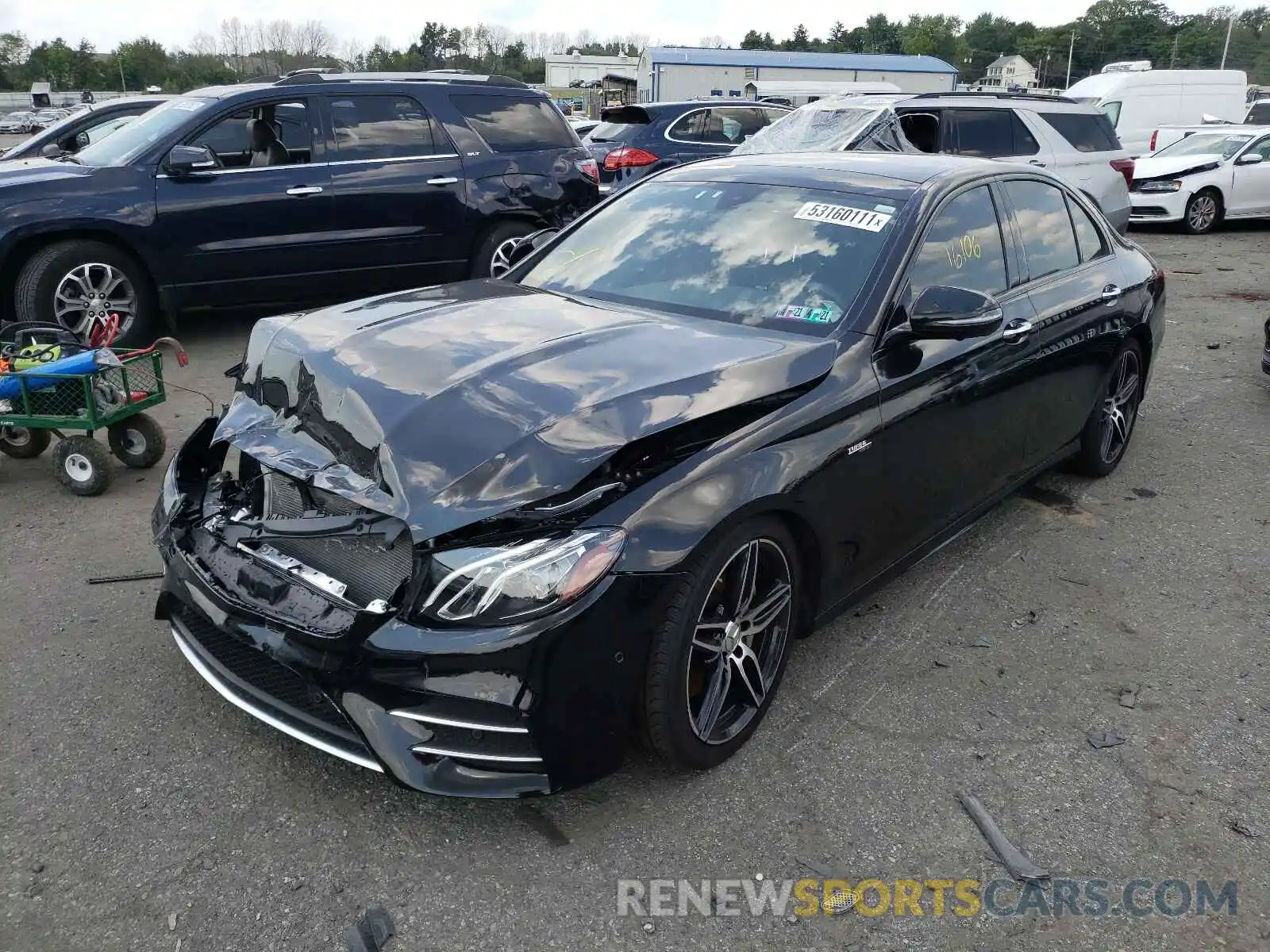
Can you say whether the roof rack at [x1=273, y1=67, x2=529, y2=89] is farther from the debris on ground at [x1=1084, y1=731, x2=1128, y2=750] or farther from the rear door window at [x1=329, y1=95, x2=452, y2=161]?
the debris on ground at [x1=1084, y1=731, x2=1128, y2=750]

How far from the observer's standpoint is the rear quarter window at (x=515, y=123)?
27.1ft

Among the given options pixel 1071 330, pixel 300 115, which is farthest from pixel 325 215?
pixel 1071 330

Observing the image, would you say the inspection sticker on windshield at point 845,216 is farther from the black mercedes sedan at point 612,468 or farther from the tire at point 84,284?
the tire at point 84,284

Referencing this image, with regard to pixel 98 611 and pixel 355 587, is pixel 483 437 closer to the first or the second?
pixel 355 587

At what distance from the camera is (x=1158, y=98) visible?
21.0m

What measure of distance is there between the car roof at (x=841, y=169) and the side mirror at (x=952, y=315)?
2.00ft

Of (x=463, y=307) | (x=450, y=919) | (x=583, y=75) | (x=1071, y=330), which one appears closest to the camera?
(x=450, y=919)

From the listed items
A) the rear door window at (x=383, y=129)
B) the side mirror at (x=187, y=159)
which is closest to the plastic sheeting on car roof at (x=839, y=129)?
the rear door window at (x=383, y=129)

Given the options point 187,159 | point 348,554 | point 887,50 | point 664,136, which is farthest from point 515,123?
point 887,50

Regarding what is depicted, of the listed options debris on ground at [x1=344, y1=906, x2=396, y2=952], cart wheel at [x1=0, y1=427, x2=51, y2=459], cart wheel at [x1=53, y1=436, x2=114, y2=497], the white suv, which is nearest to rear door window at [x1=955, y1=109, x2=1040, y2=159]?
the white suv

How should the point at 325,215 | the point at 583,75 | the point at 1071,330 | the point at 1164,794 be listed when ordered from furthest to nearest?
the point at 583,75 < the point at 325,215 < the point at 1071,330 < the point at 1164,794

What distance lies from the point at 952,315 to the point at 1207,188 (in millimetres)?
14243

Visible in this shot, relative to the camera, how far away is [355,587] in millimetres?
2553

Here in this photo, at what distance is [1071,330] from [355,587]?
11.0 ft
